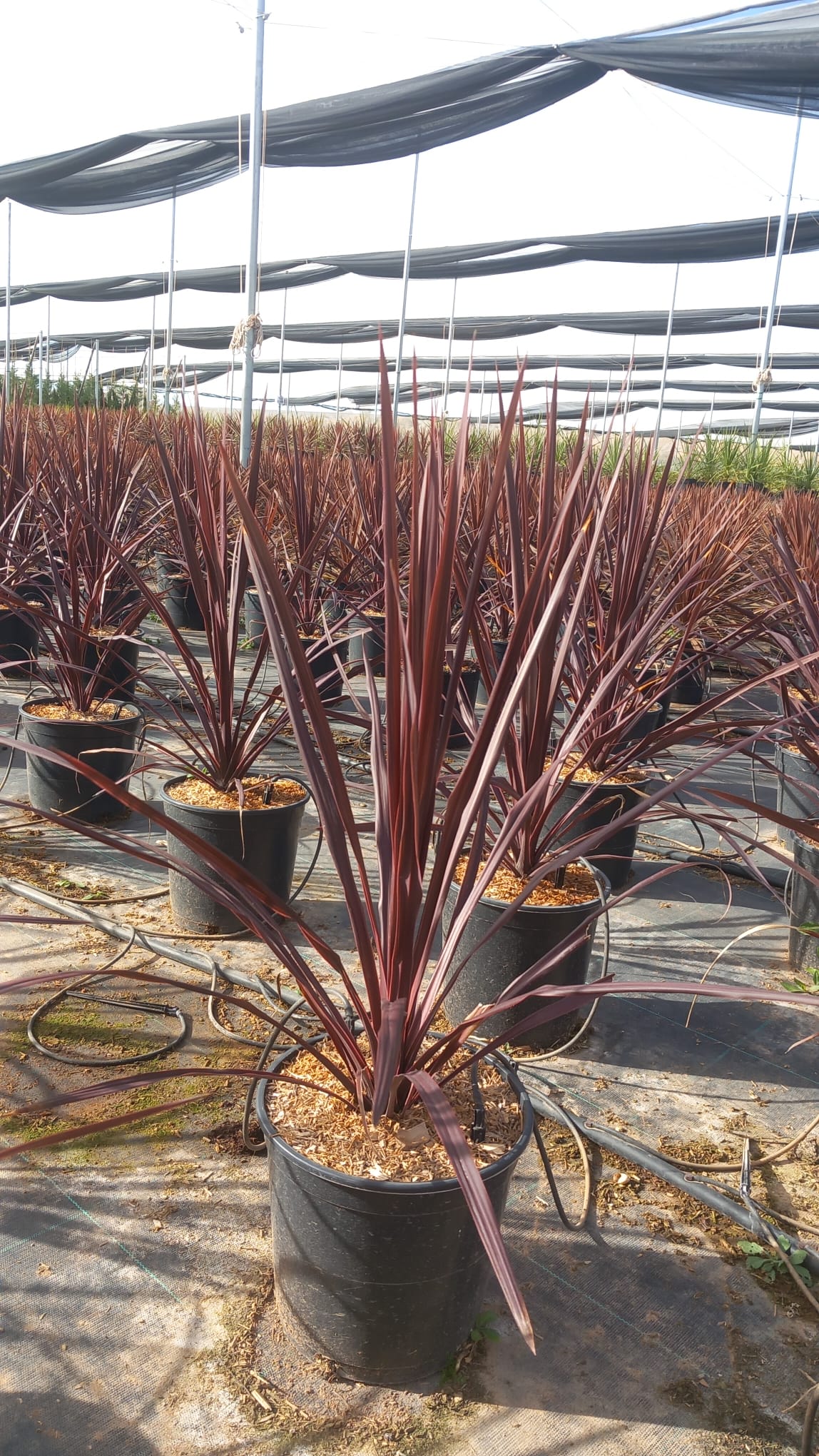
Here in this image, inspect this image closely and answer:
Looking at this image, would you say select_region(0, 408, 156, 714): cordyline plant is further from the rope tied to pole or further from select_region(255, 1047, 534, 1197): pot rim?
select_region(255, 1047, 534, 1197): pot rim

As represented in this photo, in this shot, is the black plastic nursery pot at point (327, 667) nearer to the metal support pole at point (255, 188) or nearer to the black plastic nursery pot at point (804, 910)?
the black plastic nursery pot at point (804, 910)

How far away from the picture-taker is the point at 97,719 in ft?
8.51

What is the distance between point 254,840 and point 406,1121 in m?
0.98

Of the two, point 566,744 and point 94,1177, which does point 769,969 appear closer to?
point 566,744

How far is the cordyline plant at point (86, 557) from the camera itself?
250cm

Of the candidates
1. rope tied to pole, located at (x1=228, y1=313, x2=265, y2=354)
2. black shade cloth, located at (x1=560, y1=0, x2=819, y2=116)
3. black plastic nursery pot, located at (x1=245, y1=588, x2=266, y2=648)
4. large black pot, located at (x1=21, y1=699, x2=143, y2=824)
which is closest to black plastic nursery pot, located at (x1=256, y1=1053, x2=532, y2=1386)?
large black pot, located at (x1=21, y1=699, x2=143, y2=824)

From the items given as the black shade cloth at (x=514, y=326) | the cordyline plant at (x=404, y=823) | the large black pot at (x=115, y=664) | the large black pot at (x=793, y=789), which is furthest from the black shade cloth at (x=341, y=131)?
the cordyline plant at (x=404, y=823)

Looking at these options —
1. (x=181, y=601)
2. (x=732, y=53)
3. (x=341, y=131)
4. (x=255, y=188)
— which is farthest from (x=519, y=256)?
(x=181, y=601)

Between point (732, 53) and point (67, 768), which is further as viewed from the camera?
point (732, 53)

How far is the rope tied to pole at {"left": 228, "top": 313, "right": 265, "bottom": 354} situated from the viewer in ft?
15.7

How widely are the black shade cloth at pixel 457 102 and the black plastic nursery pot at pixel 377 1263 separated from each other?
514 centimetres

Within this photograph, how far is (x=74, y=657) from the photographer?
8.54 ft

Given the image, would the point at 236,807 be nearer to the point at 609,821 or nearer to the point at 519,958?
the point at 519,958

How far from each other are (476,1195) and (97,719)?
6.74ft
